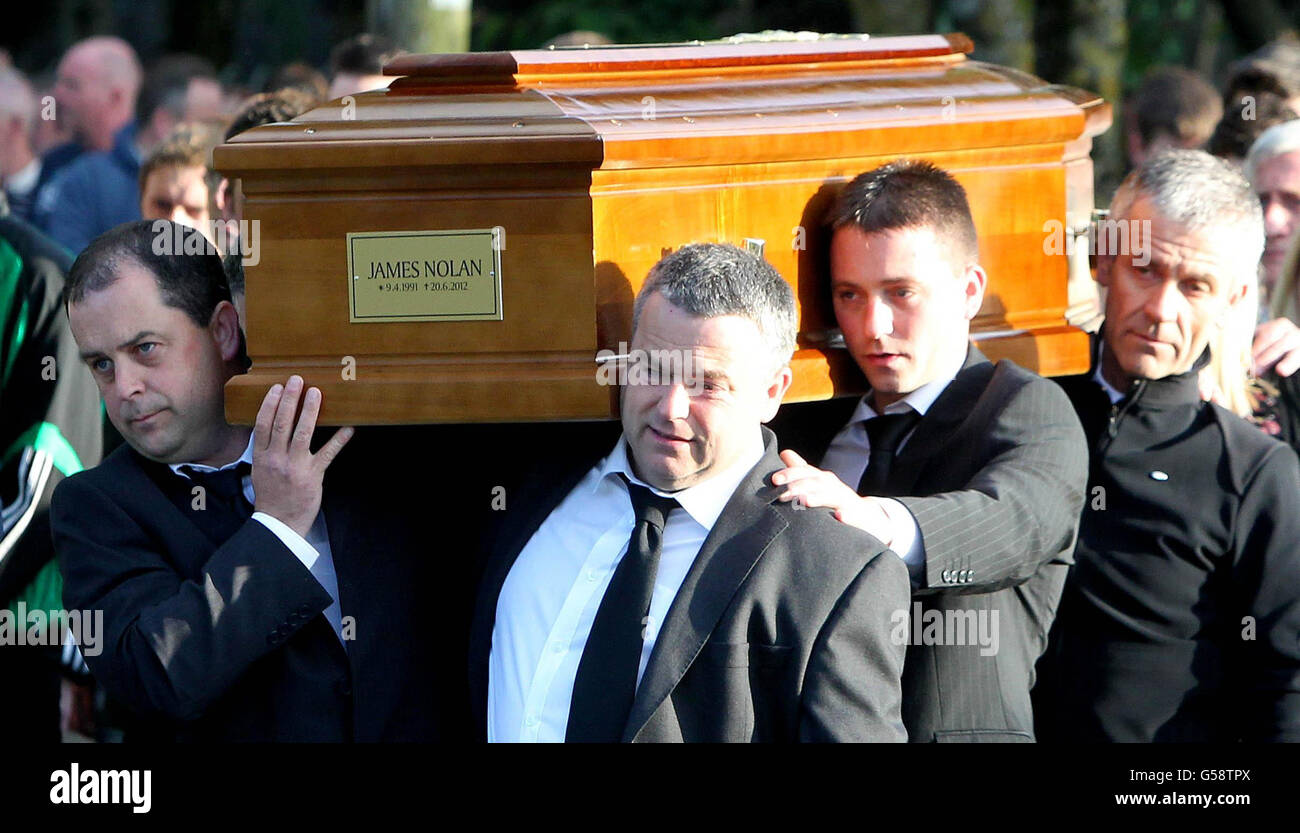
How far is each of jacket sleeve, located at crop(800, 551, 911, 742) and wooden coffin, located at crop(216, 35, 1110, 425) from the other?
0.54 m

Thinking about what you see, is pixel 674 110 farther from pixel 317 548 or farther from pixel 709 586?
pixel 317 548

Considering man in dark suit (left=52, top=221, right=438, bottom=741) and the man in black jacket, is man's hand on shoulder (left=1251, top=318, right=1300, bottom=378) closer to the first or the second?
man in dark suit (left=52, top=221, right=438, bottom=741)

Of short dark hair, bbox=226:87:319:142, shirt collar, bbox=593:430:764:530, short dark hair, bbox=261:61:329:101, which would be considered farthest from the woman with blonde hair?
short dark hair, bbox=261:61:329:101

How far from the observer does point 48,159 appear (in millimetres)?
9281

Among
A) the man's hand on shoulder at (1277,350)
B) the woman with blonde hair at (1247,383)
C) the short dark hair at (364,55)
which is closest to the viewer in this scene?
the woman with blonde hair at (1247,383)

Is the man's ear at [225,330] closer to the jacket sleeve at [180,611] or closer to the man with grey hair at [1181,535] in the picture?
the jacket sleeve at [180,611]

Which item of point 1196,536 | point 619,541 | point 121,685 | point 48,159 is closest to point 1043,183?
point 1196,536

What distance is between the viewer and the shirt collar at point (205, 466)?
301 cm

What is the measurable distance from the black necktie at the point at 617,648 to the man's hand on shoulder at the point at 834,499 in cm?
26

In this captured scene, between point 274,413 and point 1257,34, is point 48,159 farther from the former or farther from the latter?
point 1257,34

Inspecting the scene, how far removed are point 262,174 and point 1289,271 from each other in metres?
2.98

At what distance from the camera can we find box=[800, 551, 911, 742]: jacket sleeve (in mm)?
2570

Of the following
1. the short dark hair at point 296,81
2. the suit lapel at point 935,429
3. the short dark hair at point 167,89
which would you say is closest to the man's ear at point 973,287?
the suit lapel at point 935,429

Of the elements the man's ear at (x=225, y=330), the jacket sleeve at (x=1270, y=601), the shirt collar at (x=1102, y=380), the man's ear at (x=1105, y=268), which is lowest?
the jacket sleeve at (x=1270, y=601)
